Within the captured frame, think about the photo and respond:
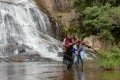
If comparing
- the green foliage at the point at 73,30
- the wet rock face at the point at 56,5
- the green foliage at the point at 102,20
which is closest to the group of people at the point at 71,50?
the green foliage at the point at 102,20

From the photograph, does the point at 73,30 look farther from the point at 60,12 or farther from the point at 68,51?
the point at 68,51

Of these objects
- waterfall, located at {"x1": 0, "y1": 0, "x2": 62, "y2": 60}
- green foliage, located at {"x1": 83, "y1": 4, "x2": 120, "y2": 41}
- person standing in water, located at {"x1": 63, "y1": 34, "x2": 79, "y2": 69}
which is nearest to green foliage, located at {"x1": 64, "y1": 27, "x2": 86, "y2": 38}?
green foliage, located at {"x1": 83, "y1": 4, "x2": 120, "y2": 41}

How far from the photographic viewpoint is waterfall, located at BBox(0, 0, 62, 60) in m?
27.3

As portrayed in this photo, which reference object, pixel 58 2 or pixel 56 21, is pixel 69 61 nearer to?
pixel 56 21

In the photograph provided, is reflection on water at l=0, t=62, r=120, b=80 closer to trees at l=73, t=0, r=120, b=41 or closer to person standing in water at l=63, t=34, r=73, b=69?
person standing in water at l=63, t=34, r=73, b=69

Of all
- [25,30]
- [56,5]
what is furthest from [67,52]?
[56,5]

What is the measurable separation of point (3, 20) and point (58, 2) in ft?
29.1

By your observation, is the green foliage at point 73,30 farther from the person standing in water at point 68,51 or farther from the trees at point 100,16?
the person standing in water at point 68,51

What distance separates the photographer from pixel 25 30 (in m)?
30.7

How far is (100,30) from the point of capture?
30797mm

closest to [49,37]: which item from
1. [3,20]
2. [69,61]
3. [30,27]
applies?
[30,27]

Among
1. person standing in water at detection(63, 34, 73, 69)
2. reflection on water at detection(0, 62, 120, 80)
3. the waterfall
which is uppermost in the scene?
the waterfall

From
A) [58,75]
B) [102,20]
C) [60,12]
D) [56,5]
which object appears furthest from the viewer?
[56,5]

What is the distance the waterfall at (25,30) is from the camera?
27.3 meters
